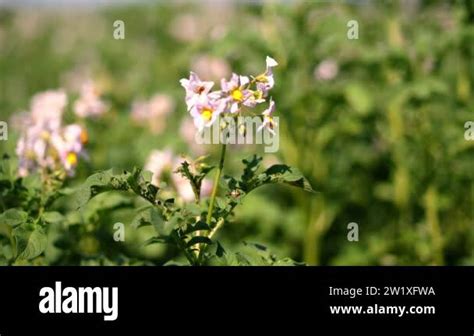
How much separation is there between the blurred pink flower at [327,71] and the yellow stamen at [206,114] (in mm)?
2347

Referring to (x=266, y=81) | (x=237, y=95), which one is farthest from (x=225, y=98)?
(x=266, y=81)

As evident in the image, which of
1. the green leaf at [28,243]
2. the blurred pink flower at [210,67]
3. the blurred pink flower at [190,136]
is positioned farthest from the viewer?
the blurred pink flower at [210,67]

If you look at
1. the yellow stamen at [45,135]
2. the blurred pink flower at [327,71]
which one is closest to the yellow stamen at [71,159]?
the yellow stamen at [45,135]

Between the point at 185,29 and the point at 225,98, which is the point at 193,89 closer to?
the point at 225,98

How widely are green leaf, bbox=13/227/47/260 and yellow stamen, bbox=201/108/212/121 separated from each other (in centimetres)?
66

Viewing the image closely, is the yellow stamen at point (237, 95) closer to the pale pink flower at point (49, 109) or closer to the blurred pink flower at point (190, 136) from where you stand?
the pale pink flower at point (49, 109)

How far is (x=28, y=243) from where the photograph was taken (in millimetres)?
2840

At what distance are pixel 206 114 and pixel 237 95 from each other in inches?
4.5

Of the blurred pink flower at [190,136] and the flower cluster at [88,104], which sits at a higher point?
the blurred pink flower at [190,136]

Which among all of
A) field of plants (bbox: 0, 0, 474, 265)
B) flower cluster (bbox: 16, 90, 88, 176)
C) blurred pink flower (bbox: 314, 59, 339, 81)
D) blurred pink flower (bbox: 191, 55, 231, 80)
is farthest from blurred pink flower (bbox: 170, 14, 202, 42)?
flower cluster (bbox: 16, 90, 88, 176)

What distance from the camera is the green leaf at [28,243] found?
282cm

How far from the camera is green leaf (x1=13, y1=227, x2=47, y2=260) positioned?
282cm
